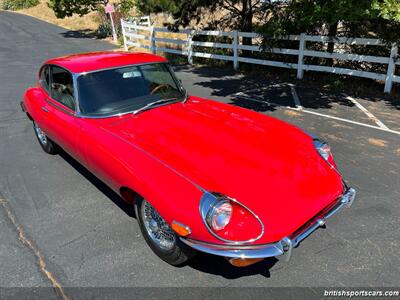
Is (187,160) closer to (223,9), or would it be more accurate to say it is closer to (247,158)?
(247,158)

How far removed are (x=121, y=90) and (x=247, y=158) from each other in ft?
6.08

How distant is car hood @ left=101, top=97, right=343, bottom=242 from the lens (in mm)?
2744

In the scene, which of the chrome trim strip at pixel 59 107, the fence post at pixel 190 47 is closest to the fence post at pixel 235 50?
the fence post at pixel 190 47

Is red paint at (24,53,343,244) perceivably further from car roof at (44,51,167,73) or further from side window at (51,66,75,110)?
side window at (51,66,75,110)

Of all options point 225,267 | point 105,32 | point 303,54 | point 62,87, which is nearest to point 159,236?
point 225,267

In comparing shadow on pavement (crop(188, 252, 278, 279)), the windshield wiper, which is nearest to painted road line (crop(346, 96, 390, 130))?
the windshield wiper

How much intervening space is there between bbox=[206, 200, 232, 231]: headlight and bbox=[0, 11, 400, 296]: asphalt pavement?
2.24ft

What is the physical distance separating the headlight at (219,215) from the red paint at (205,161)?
5 cm

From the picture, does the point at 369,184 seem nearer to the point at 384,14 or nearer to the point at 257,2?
the point at 384,14

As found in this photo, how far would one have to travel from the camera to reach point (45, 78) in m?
5.06

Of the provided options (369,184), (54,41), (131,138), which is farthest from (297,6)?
(54,41)

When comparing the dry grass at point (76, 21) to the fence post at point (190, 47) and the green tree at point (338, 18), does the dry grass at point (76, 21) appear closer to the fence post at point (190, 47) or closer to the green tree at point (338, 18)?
the fence post at point (190, 47)

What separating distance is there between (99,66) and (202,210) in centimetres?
256

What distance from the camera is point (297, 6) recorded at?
934 cm
